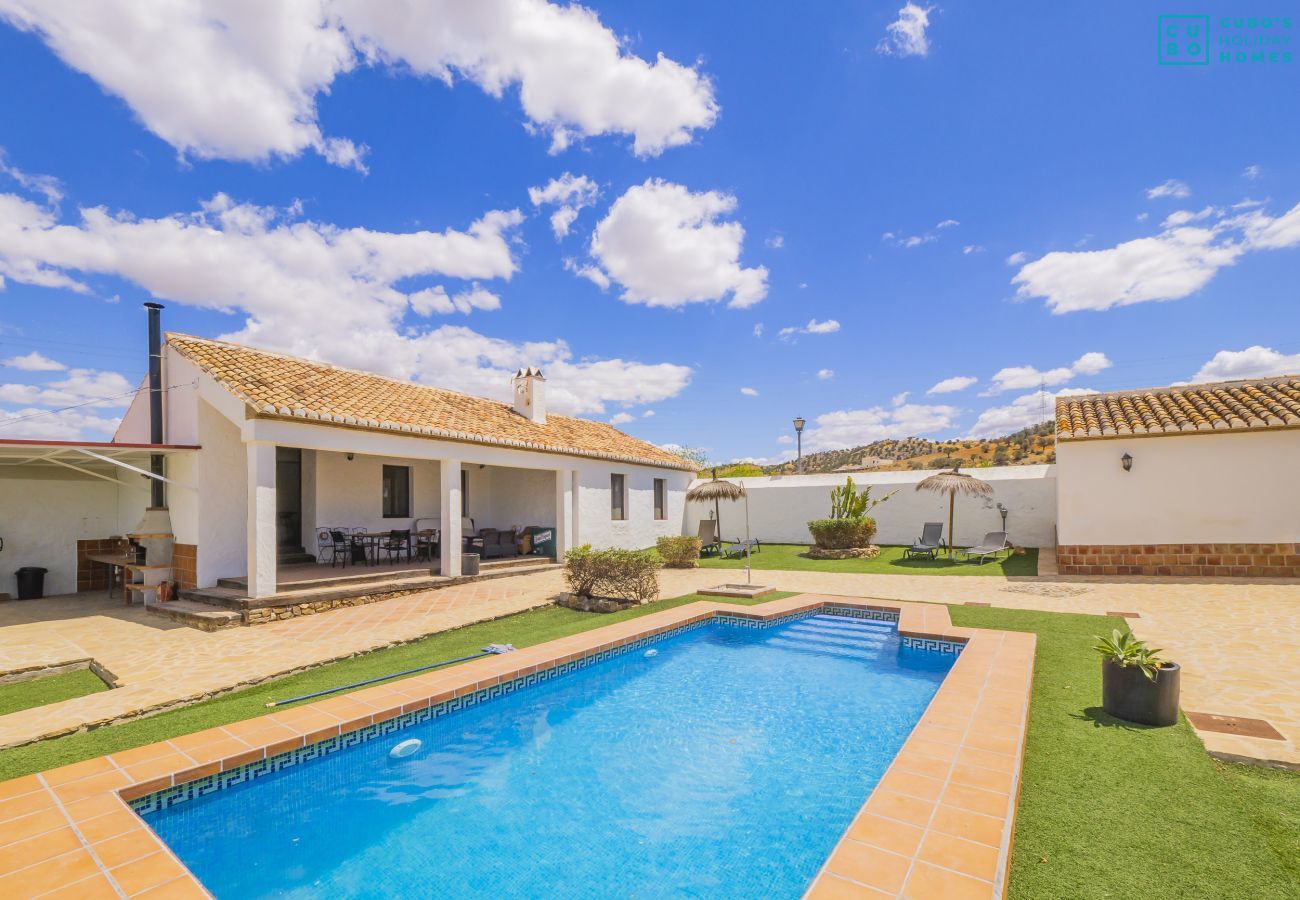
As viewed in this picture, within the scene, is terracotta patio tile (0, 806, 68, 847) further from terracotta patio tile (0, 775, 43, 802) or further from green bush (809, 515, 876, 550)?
green bush (809, 515, 876, 550)

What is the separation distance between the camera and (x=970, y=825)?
330cm

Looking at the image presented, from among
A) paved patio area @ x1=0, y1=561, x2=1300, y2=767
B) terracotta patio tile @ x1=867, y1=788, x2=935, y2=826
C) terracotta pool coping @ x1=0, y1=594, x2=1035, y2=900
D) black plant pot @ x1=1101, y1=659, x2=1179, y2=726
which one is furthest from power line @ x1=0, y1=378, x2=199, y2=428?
black plant pot @ x1=1101, y1=659, x2=1179, y2=726

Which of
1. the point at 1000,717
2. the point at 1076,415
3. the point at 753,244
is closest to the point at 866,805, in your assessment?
the point at 1000,717

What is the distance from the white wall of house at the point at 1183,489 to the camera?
1281cm

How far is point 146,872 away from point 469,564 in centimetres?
1091

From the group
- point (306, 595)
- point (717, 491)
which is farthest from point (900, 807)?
point (717, 491)

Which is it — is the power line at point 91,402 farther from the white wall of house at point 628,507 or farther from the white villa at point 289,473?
the white wall of house at point 628,507

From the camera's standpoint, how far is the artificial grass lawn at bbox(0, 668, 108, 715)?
6.54 m

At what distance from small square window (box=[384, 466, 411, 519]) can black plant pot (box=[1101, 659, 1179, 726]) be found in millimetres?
16078

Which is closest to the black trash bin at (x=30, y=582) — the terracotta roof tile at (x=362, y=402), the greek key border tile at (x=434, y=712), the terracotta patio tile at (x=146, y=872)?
the terracotta roof tile at (x=362, y=402)

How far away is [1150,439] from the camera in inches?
545

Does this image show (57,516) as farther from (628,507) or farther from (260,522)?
(628,507)

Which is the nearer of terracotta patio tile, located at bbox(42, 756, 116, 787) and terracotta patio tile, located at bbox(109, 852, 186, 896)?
terracotta patio tile, located at bbox(109, 852, 186, 896)

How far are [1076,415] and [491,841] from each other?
1777 cm
